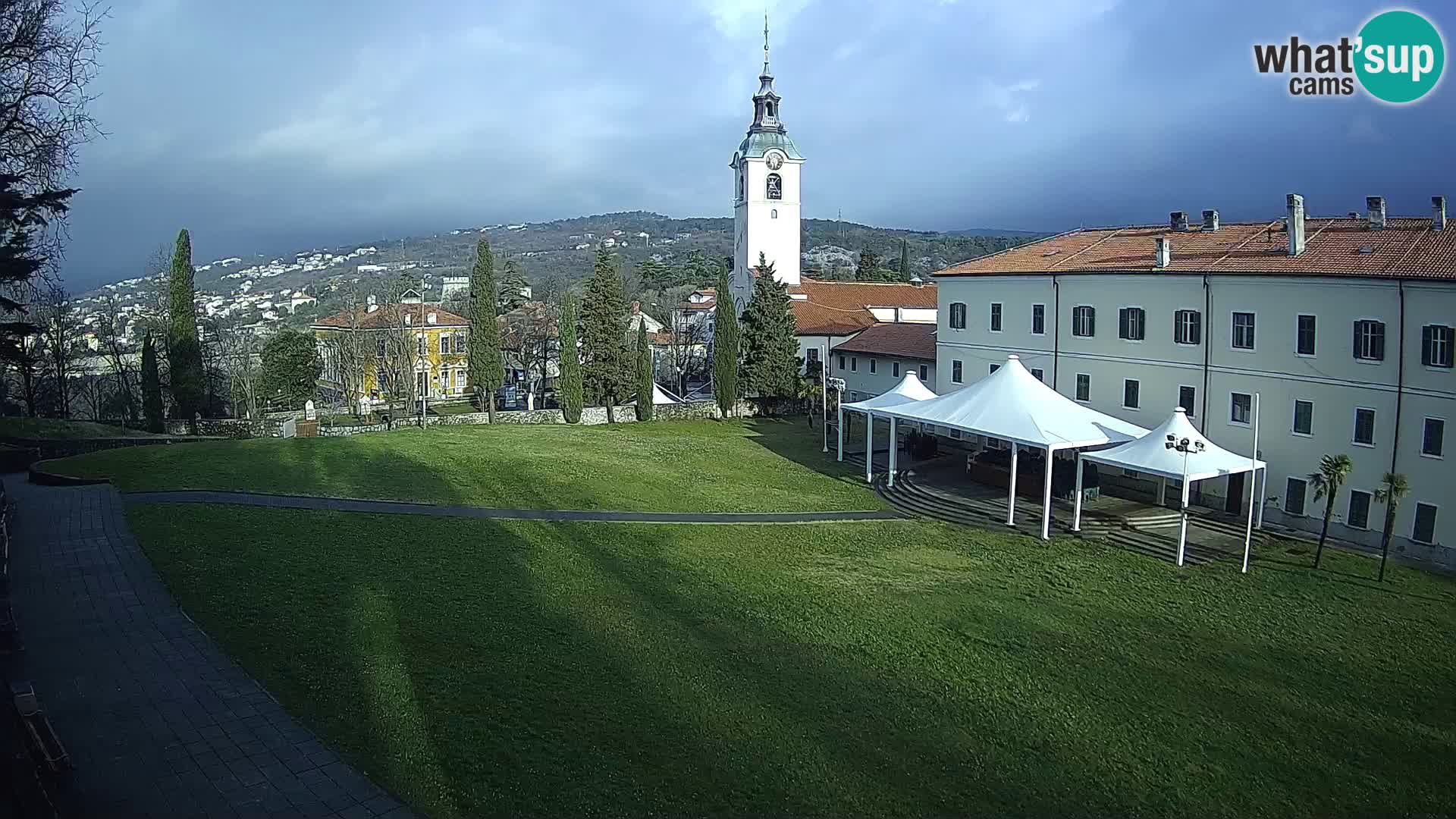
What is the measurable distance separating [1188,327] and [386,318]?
33800 millimetres

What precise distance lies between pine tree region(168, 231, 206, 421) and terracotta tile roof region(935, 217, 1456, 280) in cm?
2622

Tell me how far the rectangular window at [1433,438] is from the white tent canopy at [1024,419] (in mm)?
5287

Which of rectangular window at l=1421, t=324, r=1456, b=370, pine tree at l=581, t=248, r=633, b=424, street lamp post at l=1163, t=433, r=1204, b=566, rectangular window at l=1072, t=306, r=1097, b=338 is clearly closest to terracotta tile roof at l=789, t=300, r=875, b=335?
pine tree at l=581, t=248, r=633, b=424

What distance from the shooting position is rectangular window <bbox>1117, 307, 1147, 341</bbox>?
23875 mm

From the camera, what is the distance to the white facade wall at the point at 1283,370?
60.2 feet

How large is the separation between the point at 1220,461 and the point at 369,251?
15244cm

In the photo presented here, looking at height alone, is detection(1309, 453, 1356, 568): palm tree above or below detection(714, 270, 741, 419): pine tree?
below

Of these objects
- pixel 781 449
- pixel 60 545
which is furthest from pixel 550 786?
pixel 781 449

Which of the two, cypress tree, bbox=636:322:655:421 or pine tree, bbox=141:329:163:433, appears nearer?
pine tree, bbox=141:329:163:433

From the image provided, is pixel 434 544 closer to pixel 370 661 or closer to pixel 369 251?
pixel 370 661

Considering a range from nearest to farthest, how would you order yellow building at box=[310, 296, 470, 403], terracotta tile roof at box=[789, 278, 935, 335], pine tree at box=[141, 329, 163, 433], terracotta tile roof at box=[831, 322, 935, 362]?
pine tree at box=[141, 329, 163, 433] < terracotta tile roof at box=[831, 322, 935, 362] < yellow building at box=[310, 296, 470, 403] < terracotta tile roof at box=[789, 278, 935, 335]

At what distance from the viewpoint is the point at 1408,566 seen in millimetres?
18156

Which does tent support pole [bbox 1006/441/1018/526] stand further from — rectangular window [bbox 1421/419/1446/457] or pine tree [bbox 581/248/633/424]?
pine tree [bbox 581/248/633/424]

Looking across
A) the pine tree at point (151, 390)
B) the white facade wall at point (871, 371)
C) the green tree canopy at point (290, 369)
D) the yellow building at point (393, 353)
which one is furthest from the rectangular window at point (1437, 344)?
the green tree canopy at point (290, 369)
